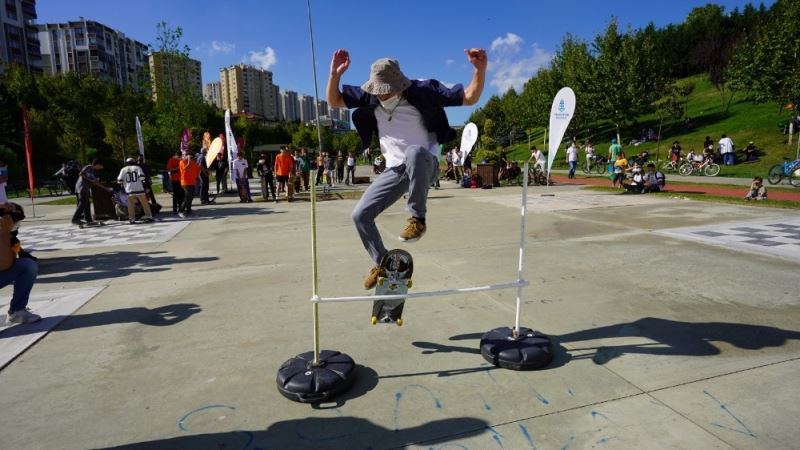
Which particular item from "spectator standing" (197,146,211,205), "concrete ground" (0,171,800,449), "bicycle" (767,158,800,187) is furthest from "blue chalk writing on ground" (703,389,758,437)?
"bicycle" (767,158,800,187)

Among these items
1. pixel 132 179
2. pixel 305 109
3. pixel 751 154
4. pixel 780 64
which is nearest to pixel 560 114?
pixel 132 179

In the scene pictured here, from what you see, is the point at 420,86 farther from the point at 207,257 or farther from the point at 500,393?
the point at 207,257

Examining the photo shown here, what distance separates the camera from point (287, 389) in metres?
2.98

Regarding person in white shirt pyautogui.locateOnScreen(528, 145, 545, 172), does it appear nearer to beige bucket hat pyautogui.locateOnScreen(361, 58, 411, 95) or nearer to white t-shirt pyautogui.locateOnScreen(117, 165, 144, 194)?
white t-shirt pyautogui.locateOnScreen(117, 165, 144, 194)

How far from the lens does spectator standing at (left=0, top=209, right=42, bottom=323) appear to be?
423 centimetres

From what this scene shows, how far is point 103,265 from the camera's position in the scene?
23.6ft

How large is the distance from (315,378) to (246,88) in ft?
372

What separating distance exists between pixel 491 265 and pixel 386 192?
10.7 ft

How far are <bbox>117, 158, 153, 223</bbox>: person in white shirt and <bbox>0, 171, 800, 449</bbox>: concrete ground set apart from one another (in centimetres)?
482

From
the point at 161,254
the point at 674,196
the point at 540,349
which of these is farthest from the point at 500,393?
the point at 674,196

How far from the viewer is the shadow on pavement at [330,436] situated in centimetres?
252

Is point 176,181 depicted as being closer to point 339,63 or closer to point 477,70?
point 339,63

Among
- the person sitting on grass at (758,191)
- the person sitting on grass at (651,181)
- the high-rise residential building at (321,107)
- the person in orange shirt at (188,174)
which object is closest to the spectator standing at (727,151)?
the person sitting on grass at (651,181)

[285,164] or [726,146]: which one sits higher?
[726,146]
